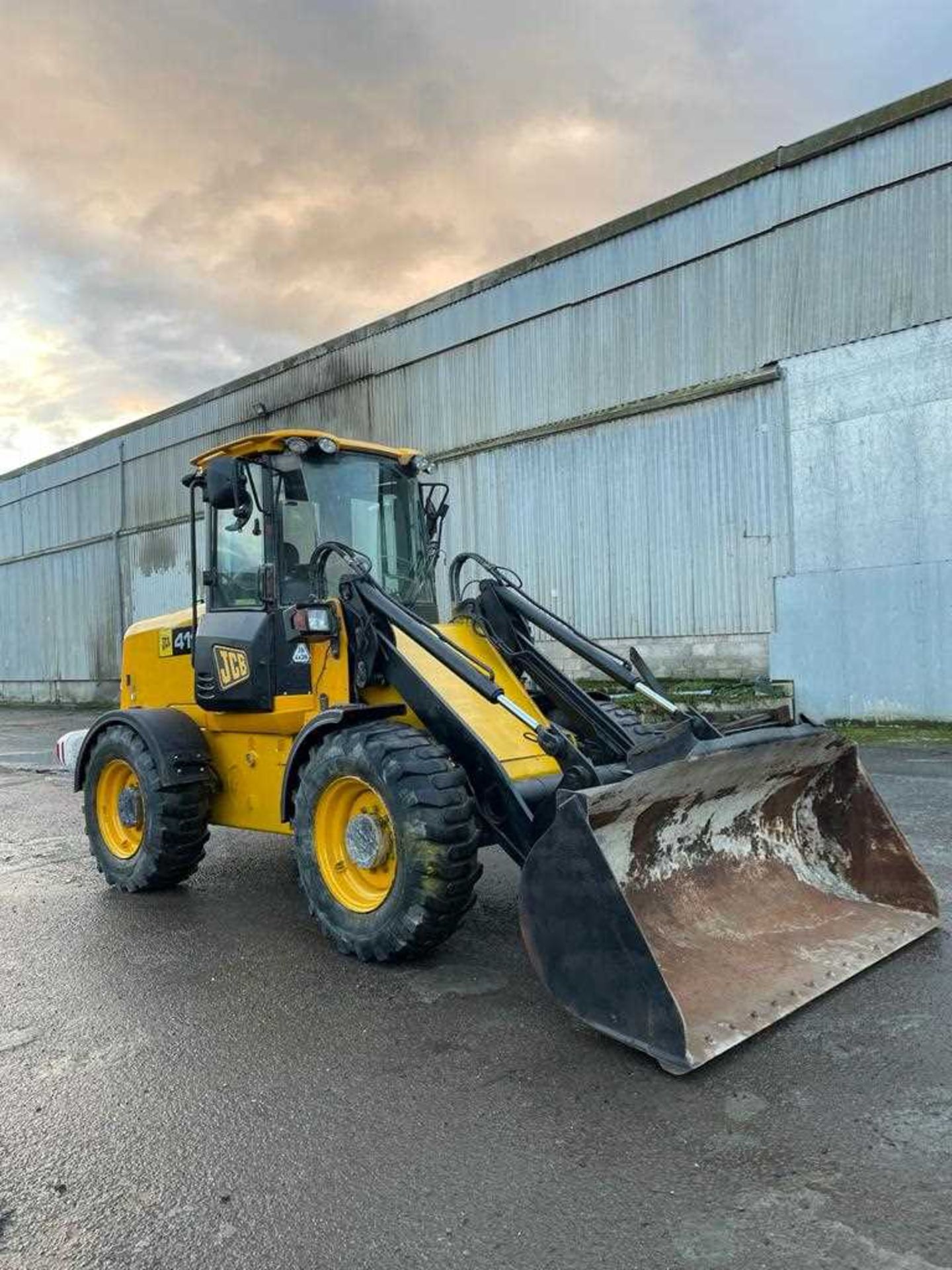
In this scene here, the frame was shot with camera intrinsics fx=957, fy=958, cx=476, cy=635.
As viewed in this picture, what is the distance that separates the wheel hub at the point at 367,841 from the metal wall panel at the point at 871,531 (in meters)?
10.6

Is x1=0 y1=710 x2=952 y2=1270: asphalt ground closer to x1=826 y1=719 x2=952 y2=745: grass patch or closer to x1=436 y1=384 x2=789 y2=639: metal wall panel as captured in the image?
x1=826 y1=719 x2=952 y2=745: grass patch

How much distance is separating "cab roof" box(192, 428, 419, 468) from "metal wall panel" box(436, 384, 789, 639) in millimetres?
9465

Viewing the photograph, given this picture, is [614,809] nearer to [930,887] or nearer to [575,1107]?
[575,1107]

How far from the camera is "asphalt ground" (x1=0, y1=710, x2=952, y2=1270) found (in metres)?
2.57

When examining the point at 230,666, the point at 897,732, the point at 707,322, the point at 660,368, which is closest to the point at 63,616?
the point at 660,368

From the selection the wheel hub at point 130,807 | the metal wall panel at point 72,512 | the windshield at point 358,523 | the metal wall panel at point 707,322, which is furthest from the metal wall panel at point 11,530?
the windshield at point 358,523

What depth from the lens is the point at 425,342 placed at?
19.7 m

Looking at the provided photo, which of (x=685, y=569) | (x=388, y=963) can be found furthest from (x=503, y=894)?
(x=685, y=569)

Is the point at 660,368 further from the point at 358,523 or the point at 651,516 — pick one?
the point at 358,523

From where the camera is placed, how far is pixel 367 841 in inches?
186

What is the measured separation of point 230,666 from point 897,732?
1017cm

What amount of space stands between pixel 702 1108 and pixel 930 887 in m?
2.16

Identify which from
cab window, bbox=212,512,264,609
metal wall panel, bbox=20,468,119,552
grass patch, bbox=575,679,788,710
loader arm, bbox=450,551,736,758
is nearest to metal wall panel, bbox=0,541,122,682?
metal wall panel, bbox=20,468,119,552

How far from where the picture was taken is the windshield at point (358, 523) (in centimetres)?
566
